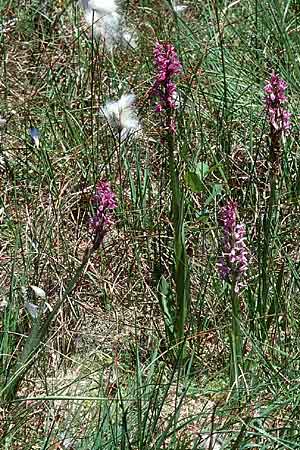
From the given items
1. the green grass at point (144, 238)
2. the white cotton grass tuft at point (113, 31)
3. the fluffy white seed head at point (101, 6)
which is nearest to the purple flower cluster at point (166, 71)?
the green grass at point (144, 238)

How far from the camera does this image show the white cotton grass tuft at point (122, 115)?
10.2 ft

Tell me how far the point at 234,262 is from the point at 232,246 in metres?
0.04

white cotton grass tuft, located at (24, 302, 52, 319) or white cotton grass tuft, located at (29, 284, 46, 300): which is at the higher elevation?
white cotton grass tuft, located at (29, 284, 46, 300)

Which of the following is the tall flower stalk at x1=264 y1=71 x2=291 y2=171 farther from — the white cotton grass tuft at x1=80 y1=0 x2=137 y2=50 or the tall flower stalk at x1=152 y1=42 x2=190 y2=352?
the white cotton grass tuft at x1=80 y1=0 x2=137 y2=50

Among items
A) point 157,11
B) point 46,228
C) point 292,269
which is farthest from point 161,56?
point 157,11

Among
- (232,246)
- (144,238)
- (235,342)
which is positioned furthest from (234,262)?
(144,238)

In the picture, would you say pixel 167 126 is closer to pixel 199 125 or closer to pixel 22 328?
pixel 22 328

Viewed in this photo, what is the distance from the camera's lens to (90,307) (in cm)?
273

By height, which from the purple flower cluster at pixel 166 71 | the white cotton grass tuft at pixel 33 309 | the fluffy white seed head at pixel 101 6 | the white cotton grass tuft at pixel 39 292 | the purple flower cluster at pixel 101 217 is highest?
the fluffy white seed head at pixel 101 6

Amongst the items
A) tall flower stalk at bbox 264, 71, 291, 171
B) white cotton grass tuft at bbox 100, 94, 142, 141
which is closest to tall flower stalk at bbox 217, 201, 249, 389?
tall flower stalk at bbox 264, 71, 291, 171

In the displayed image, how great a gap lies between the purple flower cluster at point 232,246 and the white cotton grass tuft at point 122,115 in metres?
0.98

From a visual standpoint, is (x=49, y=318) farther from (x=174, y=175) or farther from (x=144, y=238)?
(x=144, y=238)

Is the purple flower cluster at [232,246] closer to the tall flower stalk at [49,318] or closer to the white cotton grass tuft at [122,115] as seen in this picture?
the tall flower stalk at [49,318]

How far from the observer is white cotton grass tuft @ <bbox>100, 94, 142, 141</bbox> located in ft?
10.2
